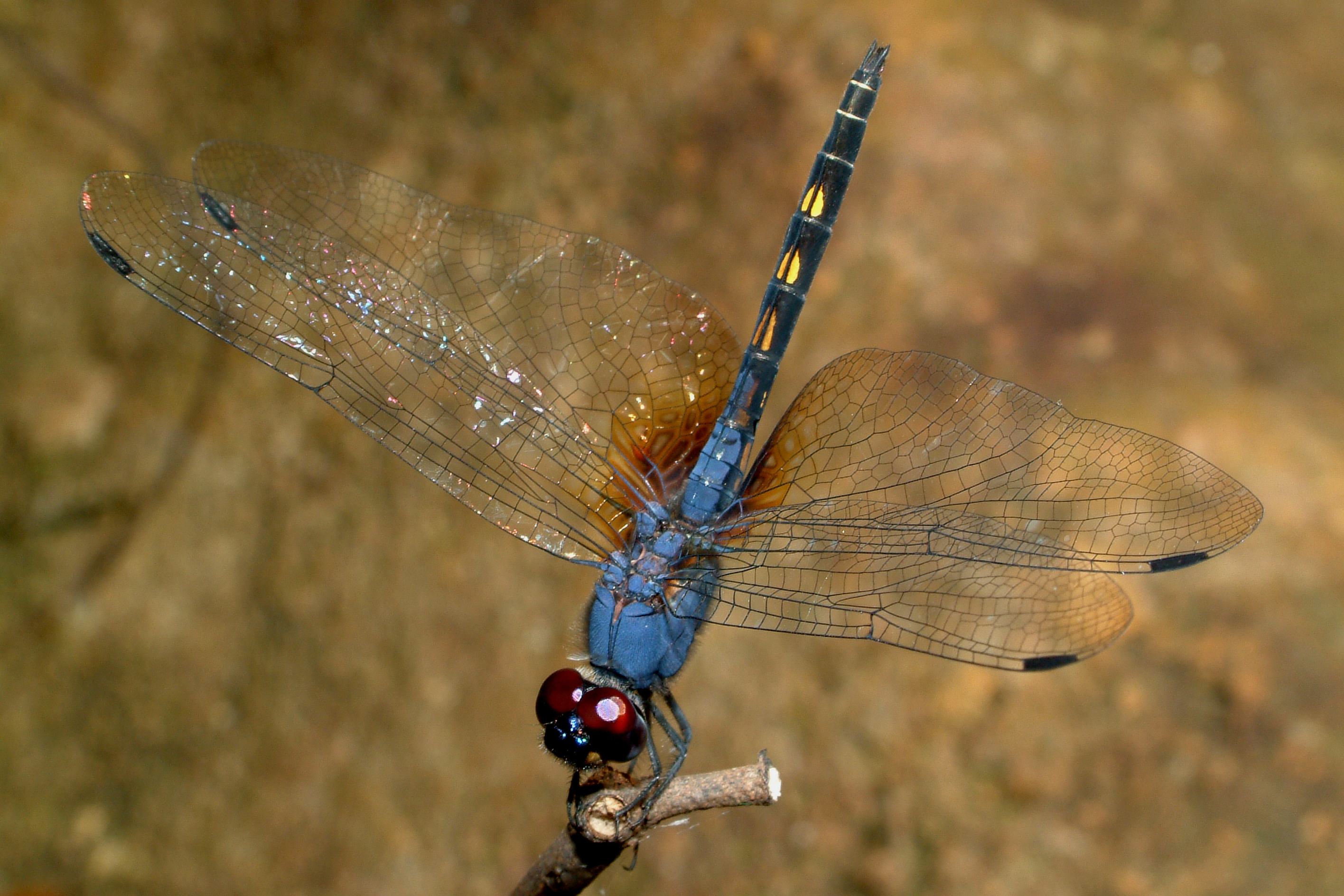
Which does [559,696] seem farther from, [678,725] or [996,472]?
[996,472]

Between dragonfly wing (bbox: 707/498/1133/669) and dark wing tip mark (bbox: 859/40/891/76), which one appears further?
dark wing tip mark (bbox: 859/40/891/76)

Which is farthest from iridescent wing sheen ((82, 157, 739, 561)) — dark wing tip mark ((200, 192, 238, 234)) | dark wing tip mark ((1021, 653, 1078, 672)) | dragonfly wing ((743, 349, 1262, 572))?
dark wing tip mark ((1021, 653, 1078, 672))

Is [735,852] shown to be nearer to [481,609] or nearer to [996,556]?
[481,609]

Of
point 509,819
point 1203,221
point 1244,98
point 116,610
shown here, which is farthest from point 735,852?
point 1244,98

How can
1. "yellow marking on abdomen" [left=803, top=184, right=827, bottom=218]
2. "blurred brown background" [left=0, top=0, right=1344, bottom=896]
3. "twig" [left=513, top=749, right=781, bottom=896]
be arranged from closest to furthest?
1. "twig" [left=513, top=749, right=781, bottom=896]
2. "yellow marking on abdomen" [left=803, top=184, right=827, bottom=218]
3. "blurred brown background" [left=0, top=0, right=1344, bottom=896]

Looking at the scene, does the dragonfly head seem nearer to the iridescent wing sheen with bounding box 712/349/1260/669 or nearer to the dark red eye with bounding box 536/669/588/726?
the dark red eye with bounding box 536/669/588/726

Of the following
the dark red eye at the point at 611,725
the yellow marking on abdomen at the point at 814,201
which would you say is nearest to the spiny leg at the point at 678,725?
the dark red eye at the point at 611,725

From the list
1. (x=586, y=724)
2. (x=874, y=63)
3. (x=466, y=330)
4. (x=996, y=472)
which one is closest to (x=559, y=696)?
A: (x=586, y=724)
